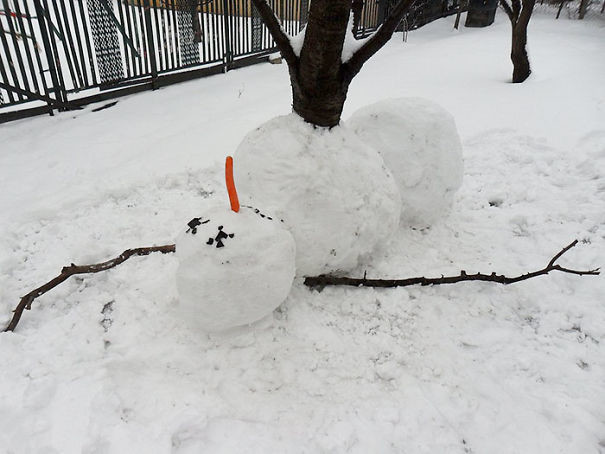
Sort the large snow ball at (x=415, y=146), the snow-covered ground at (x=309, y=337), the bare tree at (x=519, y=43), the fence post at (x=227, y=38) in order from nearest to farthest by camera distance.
Answer: 1. the snow-covered ground at (x=309, y=337)
2. the large snow ball at (x=415, y=146)
3. the bare tree at (x=519, y=43)
4. the fence post at (x=227, y=38)

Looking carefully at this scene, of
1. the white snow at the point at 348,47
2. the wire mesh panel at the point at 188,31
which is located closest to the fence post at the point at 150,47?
the wire mesh panel at the point at 188,31

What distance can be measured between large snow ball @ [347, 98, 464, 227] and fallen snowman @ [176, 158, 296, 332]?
1211 mm

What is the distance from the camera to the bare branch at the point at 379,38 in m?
2.13

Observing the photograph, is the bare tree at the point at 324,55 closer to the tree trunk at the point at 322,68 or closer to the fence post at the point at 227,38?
the tree trunk at the point at 322,68

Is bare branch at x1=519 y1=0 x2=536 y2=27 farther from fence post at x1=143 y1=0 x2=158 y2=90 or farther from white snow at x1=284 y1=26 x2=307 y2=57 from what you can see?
fence post at x1=143 y1=0 x2=158 y2=90

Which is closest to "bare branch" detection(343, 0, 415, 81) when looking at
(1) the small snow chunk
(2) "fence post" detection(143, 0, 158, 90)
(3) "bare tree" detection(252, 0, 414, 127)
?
(3) "bare tree" detection(252, 0, 414, 127)

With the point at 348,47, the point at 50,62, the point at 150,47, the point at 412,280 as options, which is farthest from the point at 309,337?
the point at 150,47

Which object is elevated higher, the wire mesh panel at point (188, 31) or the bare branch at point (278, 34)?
the bare branch at point (278, 34)

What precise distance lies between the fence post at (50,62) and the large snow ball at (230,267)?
4654 millimetres

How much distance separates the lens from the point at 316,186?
2.18 metres

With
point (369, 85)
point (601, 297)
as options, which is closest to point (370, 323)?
point (601, 297)

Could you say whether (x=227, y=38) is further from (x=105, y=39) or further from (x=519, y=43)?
(x=519, y=43)

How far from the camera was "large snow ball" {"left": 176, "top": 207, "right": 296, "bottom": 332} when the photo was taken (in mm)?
1815

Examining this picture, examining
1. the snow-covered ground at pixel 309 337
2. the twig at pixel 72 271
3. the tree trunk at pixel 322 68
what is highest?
the tree trunk at pixel 322 68
